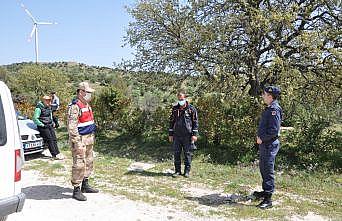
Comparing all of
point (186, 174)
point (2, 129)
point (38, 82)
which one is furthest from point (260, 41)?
point (38, 82)

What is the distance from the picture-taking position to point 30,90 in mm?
27141

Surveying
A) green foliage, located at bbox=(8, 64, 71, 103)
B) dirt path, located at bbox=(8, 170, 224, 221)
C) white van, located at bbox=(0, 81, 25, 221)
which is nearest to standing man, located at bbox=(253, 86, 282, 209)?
dirt path, located at bbox=(8, 170, 224, 221)

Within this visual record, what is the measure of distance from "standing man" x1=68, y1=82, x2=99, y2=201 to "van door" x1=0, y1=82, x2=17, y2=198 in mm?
1634

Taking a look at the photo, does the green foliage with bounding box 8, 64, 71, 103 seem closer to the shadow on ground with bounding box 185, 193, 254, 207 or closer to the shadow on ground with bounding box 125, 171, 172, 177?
the shadow on ground with bounding box 125, 171, 172, 177

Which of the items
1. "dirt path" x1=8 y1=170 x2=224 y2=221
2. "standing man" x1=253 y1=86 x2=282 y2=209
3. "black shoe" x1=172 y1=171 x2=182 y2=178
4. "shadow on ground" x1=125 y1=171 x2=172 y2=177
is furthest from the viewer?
"shadow on ground" x1=125 y1=171 x2=172 y2=177

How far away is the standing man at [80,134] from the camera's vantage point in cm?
634

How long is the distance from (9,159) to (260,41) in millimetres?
8160

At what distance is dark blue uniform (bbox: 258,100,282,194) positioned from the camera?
632cm

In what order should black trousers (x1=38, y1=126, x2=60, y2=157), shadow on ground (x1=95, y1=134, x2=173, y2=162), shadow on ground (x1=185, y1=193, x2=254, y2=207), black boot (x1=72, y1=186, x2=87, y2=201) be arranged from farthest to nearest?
shadow on ground (x1=95, y1=134, x2=173, y2=162) → black trousers (x1=38, y1=126, x2=60, y2=157) → shadow on ground (x1=185, y1=193, x2=254, y2=207) → black boot (x1=72, y1=186, x2=87, y2=201)

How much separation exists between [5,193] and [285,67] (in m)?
8.00

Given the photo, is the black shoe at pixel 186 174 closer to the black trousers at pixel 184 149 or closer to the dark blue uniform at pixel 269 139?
the black trousers at pixel 184 149

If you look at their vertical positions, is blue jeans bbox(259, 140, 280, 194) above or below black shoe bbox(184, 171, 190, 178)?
above

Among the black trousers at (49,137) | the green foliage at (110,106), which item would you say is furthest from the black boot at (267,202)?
the green foliage at (110,106)

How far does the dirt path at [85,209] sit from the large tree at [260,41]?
5.51 meters
